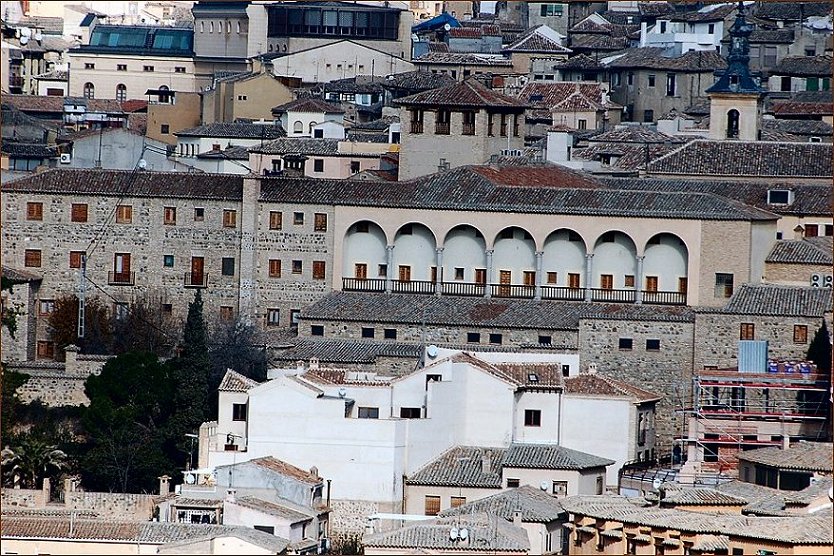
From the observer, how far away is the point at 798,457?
33.1 metres

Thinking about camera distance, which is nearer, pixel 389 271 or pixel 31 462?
pixel 31 462

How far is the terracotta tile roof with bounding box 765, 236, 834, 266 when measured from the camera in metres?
40.7

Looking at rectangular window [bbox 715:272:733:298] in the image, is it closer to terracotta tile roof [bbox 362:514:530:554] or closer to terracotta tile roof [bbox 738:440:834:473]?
terracotta tile roof [bbox 738:440:834:473]

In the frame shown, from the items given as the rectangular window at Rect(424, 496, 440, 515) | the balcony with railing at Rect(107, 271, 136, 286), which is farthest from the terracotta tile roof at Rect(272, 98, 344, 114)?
the rectangular window at Rect(424, 496, 440, 515)

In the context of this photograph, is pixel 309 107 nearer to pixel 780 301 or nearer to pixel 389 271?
pixel 389 271

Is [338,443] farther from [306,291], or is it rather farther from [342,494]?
[306,291]

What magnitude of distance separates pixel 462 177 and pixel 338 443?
9.03m

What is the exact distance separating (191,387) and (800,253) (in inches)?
391

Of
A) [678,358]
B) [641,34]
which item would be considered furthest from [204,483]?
[641,34]

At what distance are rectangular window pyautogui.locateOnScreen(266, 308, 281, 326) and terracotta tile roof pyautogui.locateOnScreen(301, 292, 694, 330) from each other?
941 millimetres

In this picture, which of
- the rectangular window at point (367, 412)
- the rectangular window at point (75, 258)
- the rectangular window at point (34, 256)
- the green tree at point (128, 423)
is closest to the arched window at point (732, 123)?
the rectangular window at point (75, 258)

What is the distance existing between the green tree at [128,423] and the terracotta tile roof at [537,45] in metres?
34.2

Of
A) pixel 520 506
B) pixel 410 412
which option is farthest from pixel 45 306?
pixel 520 506

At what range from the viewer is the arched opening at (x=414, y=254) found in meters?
42.0
